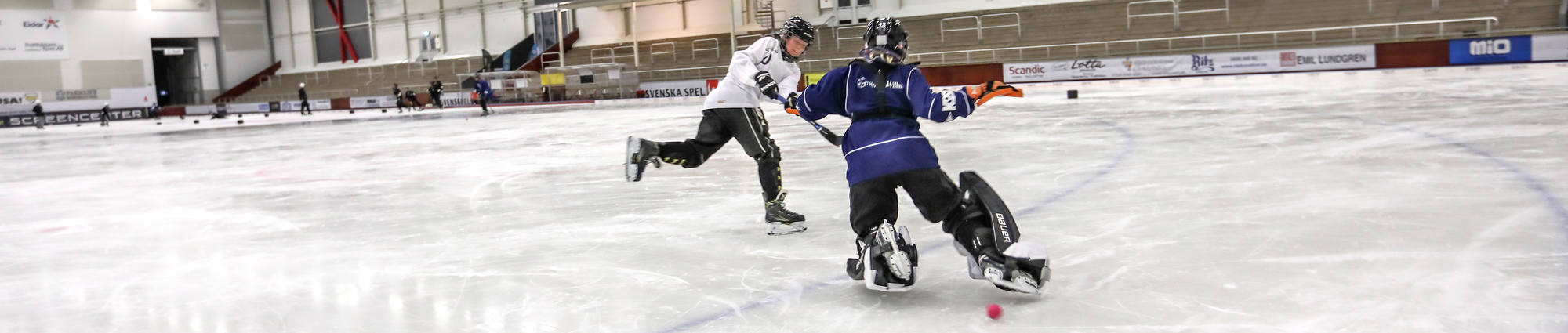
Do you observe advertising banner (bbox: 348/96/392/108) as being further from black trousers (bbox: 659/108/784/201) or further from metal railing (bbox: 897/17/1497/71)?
black trousers (bbox: 659/108/784/201)

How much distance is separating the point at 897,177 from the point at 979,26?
26671 millimetres

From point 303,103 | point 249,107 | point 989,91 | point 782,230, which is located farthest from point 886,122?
point 249,107

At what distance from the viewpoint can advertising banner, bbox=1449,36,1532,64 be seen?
2123cm

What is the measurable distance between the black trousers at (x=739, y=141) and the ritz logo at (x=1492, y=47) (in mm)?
21675

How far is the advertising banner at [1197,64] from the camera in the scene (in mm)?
22938

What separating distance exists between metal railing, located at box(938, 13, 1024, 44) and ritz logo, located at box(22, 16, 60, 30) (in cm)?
3555

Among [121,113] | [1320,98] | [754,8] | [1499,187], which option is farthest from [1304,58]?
[121,113]

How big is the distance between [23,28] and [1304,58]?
45.0 meters

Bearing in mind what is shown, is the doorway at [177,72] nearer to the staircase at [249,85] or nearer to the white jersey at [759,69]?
the staircase at [249,85]

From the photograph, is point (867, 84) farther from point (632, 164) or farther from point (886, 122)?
point (632, 164)

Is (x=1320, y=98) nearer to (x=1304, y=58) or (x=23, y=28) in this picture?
(x=1304, y=58)

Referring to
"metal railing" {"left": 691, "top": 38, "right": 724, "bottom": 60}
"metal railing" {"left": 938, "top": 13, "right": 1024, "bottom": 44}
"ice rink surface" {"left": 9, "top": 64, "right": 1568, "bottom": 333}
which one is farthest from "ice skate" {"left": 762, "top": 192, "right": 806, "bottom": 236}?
"metal railing" {"left": 691, "top": 38, "right": 724, "bottom": 60}

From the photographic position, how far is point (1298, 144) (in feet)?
25.3

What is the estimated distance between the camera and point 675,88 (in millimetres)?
A: 31797
